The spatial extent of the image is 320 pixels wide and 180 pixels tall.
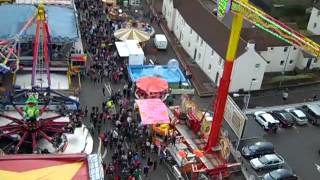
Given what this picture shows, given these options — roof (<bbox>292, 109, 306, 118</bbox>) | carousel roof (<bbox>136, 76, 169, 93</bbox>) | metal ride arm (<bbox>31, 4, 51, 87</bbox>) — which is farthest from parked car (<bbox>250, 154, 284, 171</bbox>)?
metal ride arm (<bbox>31, 4, 51, 87</bbox>)

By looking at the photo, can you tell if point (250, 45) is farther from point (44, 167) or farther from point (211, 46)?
point (44, 167)

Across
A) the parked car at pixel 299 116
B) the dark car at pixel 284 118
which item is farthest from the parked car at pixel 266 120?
the parked car at pixel 299 116

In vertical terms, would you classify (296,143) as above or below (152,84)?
below

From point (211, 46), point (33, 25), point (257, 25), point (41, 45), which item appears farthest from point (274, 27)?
point (33, 25)

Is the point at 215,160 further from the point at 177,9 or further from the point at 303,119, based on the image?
the point at 177,9

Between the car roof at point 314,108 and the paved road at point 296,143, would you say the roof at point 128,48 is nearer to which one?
the paved road at point 296,143

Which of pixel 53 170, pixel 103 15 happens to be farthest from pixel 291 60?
pixel 53 170
